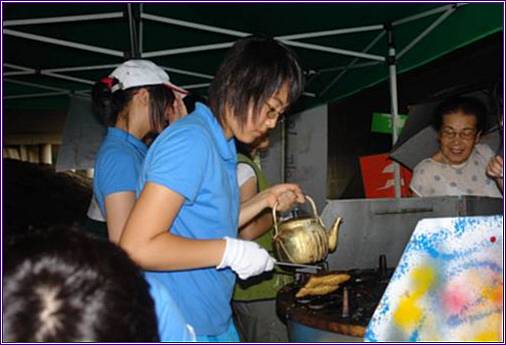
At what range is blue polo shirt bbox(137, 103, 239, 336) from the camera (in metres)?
1.26

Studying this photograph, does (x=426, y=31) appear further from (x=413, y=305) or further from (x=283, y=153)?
(x=283, y=153)

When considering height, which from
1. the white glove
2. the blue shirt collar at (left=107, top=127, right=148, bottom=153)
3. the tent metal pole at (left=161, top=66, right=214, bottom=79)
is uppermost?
the tent metal pole at (left=161, top=66, right=214, bottom=79)

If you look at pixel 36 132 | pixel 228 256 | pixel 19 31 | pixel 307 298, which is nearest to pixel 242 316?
pixel 307 298

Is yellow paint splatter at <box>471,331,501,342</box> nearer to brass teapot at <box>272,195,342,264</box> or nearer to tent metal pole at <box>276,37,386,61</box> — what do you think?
brass teapot at <box>272,195,342,264</box>

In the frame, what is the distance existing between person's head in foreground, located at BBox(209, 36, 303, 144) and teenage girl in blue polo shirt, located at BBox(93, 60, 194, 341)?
1.69 feet

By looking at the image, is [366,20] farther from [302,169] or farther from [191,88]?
[302,169]

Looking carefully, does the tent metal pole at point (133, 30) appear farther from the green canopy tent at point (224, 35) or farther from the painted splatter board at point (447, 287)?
the painted splatter board at point (447, 287)

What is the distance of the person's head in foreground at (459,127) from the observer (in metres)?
2.85

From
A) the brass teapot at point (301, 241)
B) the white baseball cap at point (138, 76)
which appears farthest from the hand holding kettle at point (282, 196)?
the white baseball cap at point (138, 76)

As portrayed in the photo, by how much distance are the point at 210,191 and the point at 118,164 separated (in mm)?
608

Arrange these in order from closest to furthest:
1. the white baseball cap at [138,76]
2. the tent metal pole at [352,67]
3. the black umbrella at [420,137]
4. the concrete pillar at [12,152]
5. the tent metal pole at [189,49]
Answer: the white baseball cap at [138,76] < the black umbrella at [420,137] < the tent metal pole at [189,49] < the tent metal pole at [352,67] < the concrete pillar at [12,152]

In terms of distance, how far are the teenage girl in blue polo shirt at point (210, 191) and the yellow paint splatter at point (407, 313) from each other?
1.40 ft

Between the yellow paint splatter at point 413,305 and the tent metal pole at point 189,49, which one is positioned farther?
the tent metal pole at point 189,49

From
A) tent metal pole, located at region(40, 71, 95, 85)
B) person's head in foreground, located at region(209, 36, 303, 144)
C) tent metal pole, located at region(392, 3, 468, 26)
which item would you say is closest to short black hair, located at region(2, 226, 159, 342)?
person's head in foreground, located at region(209, 36, 303, 144)
